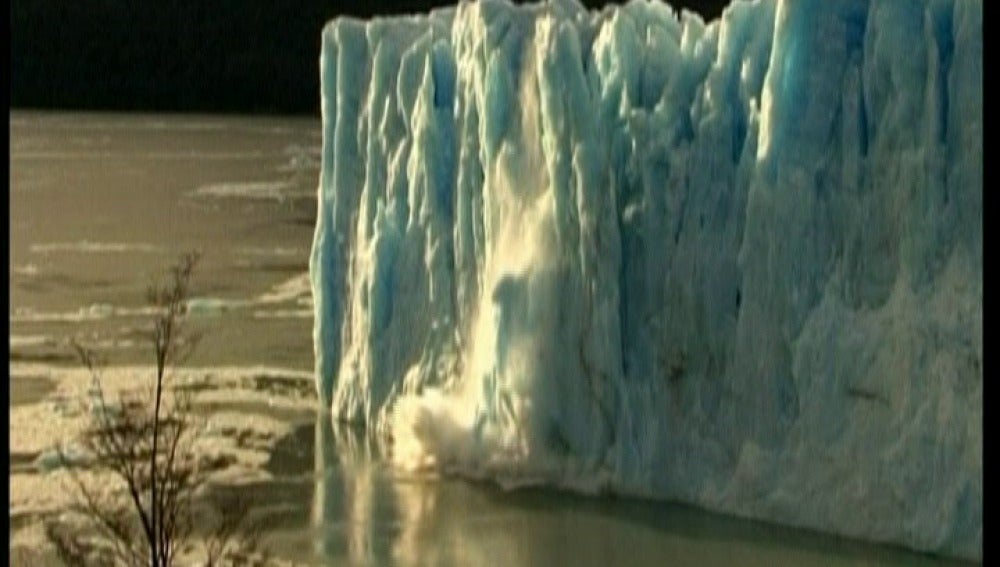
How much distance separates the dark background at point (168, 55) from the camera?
41344 millimetres

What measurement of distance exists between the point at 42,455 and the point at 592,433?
255 centimetres

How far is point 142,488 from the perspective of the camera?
684 centimetres

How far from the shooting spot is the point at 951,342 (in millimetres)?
6789

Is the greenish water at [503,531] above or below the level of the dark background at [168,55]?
below

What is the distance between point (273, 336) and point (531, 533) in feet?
18.7

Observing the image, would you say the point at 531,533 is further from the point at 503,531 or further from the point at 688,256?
the point at 688,256

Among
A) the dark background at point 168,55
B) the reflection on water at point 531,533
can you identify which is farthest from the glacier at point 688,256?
the dark background at point 168,55

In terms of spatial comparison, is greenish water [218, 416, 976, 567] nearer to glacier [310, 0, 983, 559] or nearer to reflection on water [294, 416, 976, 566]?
reflection on water [294, 416, 976, 566]

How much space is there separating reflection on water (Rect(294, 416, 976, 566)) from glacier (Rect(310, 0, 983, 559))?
10 cm

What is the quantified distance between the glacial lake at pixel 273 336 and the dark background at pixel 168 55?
385 inches

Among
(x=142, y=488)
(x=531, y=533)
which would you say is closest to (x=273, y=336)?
(x=531, y=533)

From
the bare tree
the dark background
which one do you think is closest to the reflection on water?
the bare tree

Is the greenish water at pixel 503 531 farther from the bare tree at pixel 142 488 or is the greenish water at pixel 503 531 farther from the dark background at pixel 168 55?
the dark background at pixel 168 55

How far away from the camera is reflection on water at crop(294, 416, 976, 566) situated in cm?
699
